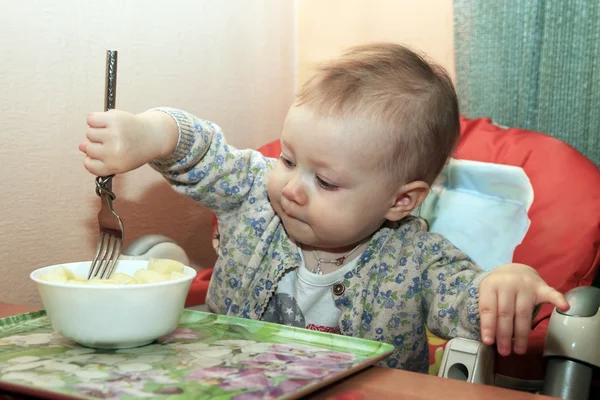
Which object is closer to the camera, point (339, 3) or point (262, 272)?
point (262, 272)

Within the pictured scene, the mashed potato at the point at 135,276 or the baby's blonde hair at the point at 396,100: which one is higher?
the baby's blonde hair at the point at 396,100

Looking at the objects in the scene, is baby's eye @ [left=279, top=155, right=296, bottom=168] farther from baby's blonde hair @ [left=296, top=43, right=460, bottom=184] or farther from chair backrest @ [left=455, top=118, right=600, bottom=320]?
Answer: chair backrest @ [left=455, top=118, right=600, bottom=320]

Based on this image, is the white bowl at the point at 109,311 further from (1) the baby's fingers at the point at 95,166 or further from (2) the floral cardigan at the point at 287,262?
(2) the floral cardigan at the point at 287,262

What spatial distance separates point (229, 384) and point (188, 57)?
3.25 ft

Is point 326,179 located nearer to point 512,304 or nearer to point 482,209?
point 512,304

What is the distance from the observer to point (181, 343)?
0.70 metres

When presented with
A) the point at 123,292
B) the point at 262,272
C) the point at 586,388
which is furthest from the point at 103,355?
the point at 586,388

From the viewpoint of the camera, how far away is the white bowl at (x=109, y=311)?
64 cm

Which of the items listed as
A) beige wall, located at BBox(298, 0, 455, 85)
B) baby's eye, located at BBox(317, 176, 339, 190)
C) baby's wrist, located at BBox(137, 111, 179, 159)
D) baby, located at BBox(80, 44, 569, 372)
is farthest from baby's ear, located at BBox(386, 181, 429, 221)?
beige wall, located at BBox(298, 0, 455, 85)

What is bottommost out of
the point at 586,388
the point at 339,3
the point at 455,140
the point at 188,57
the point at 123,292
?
the point at 586,388

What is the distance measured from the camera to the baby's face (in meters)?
0.94

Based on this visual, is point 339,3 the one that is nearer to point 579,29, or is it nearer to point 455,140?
point 579,29

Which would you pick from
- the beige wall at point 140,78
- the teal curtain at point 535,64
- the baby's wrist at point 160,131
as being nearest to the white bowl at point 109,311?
the baby's wrist at point 160,131

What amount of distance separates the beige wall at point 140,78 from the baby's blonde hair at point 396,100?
0.44 m
